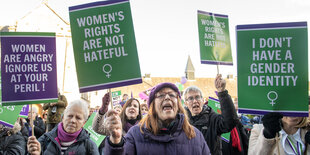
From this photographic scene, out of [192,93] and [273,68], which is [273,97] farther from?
[192,93]

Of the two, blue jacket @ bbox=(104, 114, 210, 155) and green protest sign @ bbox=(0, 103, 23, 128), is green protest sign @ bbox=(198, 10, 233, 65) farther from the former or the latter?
green protest sign @ bbox=(0, 103, 23, 128)

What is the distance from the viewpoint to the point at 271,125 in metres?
2.81

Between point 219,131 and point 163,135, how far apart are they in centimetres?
144

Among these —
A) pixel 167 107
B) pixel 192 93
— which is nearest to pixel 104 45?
pixel 167 107

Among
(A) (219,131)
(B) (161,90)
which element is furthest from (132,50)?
(A) (219,131)

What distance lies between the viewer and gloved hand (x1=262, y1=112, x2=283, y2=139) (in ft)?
9.21

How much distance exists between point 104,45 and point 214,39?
2383mm

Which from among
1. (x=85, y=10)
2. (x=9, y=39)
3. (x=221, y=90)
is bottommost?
(x=221, y=90)

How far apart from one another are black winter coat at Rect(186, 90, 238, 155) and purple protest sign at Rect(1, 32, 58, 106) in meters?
1.93

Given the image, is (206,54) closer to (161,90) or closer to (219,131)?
(219,131)

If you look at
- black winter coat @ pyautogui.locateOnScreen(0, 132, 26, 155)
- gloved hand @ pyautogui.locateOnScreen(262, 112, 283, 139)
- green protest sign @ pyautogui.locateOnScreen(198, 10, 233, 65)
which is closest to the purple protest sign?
black winter coat @ pyautogui.locateOnScreen(0, 132, 26, 155)

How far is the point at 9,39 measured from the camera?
3.95 metres

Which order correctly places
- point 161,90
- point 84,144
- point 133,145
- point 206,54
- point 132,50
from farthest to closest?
point 206,54 < point 84,144 < point 132,50 < point 161,90 < point 133,145

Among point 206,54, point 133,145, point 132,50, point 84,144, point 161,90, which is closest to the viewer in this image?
point 133,145
